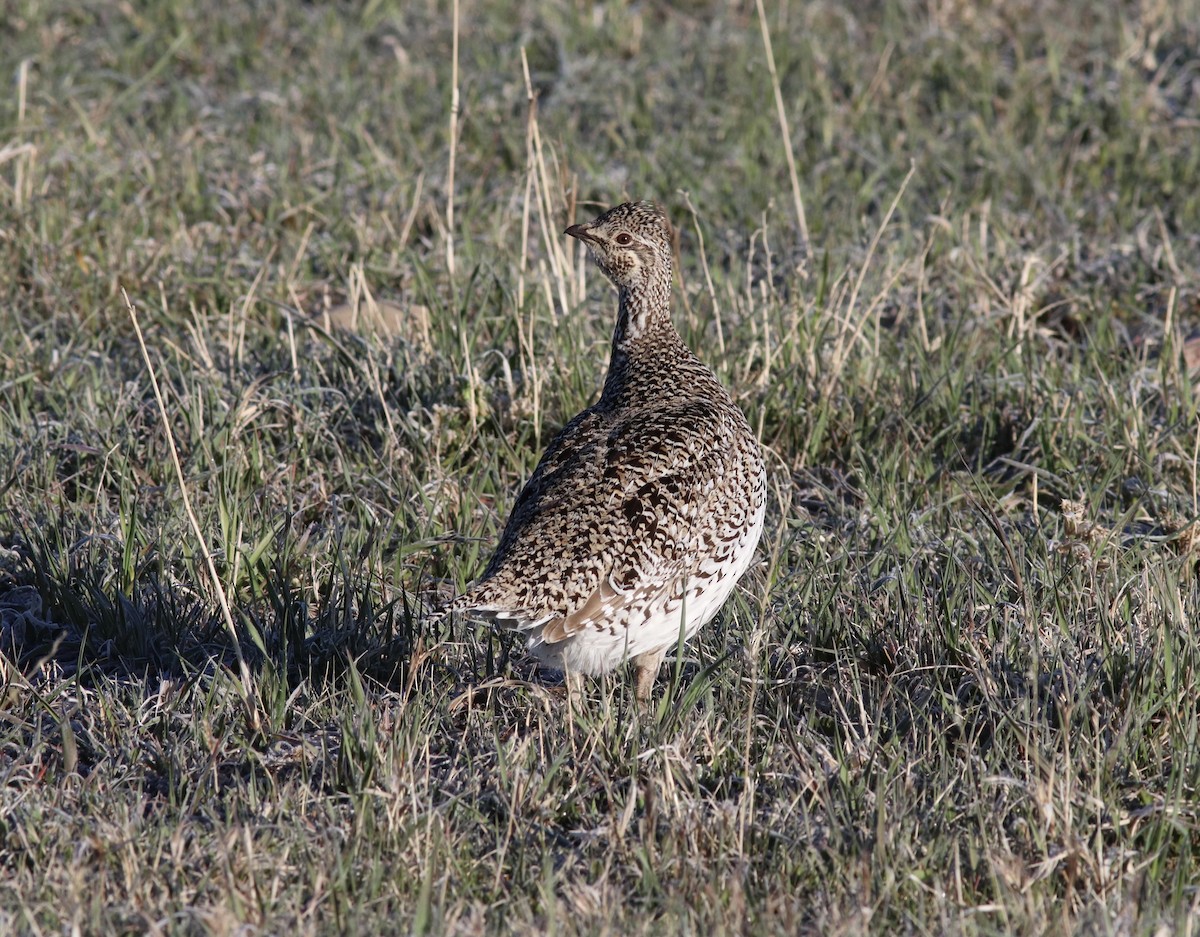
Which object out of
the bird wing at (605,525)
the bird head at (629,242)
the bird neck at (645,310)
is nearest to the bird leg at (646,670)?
the bird wing at (605,525)

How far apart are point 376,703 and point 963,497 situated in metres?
2.33

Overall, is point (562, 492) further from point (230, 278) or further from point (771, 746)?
point (230, 278)

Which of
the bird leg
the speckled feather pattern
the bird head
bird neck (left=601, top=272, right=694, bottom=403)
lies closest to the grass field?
the bird leg

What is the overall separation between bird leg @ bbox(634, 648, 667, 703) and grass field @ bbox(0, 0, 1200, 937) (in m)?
0.11

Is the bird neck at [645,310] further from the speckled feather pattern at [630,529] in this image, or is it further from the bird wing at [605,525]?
the bird wing at [605,525]

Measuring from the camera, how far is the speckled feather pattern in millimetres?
4020

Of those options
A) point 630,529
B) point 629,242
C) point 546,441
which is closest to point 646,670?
point 630,529

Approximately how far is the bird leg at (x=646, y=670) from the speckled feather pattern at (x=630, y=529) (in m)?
0.05

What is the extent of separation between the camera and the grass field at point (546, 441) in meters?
3.56

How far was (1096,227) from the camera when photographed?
24.9 ft

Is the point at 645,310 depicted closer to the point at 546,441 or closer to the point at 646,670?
the point at 546,441

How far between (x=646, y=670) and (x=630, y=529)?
0.48 m

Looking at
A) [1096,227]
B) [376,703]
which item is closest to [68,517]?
[376,703]

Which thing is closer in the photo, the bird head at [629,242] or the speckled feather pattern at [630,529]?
the speckled feather pattern at [630,529]
